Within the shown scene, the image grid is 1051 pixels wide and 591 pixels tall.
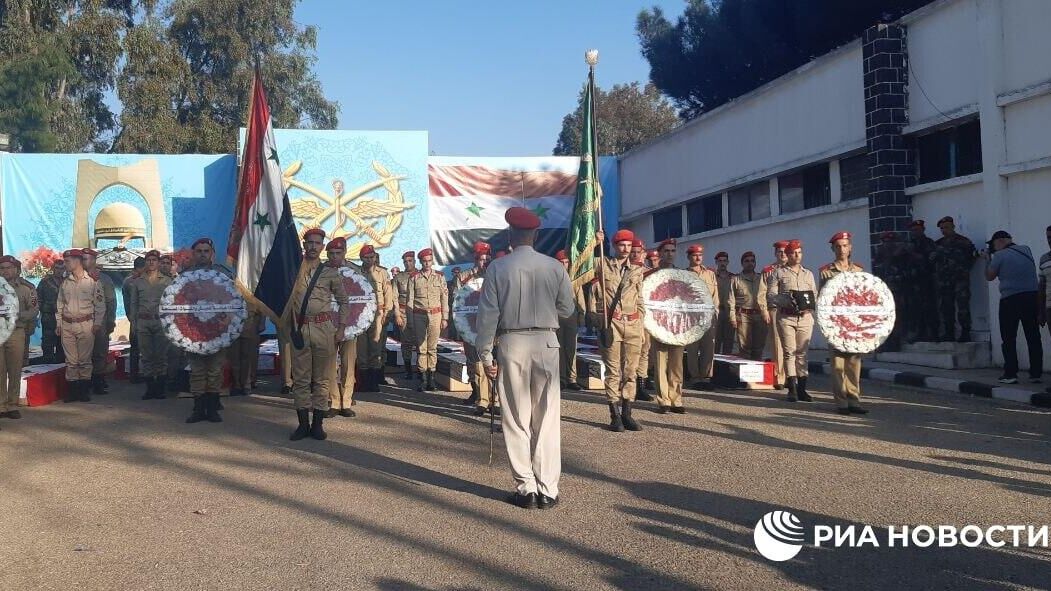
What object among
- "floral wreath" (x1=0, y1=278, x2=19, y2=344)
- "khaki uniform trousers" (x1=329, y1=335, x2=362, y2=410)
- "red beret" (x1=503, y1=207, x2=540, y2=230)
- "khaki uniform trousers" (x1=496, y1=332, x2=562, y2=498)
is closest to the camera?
"khaki uniform trousers" (x1=496, y1=332, x2=562, y2=498)

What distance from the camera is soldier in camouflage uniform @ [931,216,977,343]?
1327 centimetres

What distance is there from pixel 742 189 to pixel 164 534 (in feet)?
57.1

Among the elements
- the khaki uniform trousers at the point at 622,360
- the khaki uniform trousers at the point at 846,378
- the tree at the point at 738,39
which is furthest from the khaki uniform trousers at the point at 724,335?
the tree at the point at 738,39

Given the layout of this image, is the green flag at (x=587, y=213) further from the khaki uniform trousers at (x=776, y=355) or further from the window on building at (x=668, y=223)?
the window on building at (x=668, y=223)

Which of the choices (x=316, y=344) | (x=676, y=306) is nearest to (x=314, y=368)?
(x=316, y=344)

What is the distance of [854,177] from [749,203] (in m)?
4.15

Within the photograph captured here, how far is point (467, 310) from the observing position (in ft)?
39.4

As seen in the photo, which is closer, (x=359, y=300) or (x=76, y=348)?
(x=359, y=300)

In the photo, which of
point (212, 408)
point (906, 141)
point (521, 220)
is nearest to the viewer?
point (521, 220)

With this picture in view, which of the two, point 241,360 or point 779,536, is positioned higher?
point 241,360

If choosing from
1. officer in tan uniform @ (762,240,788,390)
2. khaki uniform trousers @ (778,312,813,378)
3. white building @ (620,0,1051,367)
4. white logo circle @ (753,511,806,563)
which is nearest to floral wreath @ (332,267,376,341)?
officer in tan uniform @ (762,240,788,390)

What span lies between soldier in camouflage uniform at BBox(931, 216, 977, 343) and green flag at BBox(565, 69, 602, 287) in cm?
677

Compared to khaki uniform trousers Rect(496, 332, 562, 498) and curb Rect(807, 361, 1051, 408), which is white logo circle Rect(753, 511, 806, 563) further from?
curb Rect(807, 361, 1051, 408)

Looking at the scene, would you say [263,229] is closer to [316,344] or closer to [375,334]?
[316,344]
